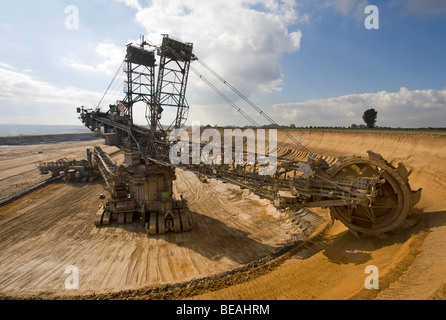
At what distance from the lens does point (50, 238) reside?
1611 centimetres

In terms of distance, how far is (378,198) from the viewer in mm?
11453

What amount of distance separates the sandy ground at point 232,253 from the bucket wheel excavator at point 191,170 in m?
1.27

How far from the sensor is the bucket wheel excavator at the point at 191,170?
11133 mm

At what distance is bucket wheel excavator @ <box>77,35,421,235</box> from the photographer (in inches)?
438

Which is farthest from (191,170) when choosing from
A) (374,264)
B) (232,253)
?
(374,264)

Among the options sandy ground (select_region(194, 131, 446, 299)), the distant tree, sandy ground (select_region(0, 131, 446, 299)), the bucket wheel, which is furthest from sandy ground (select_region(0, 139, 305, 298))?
the distant tree

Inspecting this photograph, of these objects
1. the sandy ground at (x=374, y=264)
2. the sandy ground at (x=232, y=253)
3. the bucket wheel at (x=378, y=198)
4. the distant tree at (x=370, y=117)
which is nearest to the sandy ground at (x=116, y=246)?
the sandy ground at (x=232, y=253)

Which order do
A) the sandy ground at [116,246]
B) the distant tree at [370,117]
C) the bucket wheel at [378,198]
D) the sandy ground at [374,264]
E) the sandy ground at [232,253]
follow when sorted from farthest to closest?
the distant tree at [370,117] < the sandy ground at [116,246] < the bucket wheel at [378,198] < the sandy ground at [232,253] < the sandy ground at [374,264]

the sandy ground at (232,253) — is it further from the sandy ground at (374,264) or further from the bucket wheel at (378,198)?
the bucket wheel at (378,198)

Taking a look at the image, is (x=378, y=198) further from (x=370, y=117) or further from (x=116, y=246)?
(x=370, y=117)

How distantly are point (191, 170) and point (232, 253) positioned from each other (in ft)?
21.1

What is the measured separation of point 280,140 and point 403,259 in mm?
48568

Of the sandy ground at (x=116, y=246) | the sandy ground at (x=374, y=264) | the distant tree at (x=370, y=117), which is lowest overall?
the sandy ground at (x=116, y=246)

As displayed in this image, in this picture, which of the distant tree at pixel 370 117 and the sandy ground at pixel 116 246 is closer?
the sandy ground at pixel 116 246
